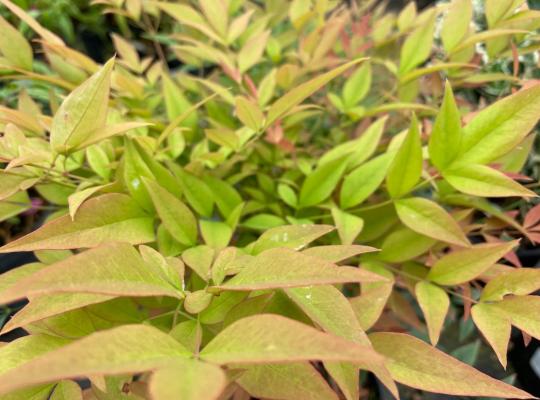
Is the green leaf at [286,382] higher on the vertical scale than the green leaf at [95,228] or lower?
lower

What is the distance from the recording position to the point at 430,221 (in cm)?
32

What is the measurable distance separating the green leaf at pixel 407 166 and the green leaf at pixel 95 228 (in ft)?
0.60

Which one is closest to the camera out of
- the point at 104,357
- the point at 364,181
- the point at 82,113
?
the point at 104,357

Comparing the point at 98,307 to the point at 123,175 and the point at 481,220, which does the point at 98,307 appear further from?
the point at 481,220

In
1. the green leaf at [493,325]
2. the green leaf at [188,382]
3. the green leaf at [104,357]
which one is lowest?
the green leaf at [493,325]

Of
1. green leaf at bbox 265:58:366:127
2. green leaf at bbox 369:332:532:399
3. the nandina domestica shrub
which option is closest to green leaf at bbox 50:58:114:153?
the nandina domestica shrub

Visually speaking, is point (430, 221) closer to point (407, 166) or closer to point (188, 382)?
point (407, 166)

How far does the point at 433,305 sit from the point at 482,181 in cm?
9

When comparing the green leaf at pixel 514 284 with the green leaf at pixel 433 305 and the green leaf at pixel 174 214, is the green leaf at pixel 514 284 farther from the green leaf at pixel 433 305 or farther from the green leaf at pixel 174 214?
the green leaf at pixel 174 214

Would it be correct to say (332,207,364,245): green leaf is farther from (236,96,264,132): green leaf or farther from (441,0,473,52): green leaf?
(441,0,473,52): green leaf

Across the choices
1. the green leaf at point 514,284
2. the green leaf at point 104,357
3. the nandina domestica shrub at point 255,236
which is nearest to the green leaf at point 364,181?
the nandina domestica shrub at point 255,236

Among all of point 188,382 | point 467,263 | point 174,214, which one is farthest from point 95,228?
point 467,263

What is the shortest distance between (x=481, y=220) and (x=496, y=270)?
114 mm

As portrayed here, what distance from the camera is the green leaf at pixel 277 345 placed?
144 mm
